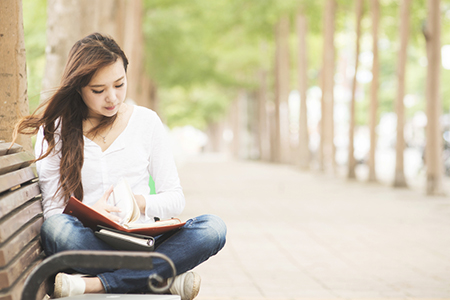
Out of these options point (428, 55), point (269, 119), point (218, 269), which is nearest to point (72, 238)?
point (218, 269)

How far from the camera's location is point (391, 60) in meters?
37.4

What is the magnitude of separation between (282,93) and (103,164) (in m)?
24.7

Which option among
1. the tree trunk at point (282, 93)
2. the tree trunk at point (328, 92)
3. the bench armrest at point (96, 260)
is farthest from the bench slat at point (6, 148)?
the tree trunk at point (282, 93)

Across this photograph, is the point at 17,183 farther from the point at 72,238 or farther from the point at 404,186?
the point at 404,186

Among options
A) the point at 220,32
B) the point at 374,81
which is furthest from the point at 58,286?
the point at 220,32

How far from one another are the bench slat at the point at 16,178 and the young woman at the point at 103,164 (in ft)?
0.28

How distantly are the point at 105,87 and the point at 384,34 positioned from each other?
18.2 meters

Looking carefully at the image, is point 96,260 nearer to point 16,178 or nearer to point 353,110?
point 16,178

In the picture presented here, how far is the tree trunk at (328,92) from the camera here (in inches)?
792

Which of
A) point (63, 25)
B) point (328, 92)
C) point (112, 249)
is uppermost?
point (63, 25)

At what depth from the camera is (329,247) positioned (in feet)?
23.3

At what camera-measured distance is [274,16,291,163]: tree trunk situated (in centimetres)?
2627

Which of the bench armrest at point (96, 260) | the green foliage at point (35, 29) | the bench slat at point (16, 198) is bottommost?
the bench armrest at point (96, 260)

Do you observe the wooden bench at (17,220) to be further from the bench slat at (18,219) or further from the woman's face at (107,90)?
the woman's face at (107,90)
